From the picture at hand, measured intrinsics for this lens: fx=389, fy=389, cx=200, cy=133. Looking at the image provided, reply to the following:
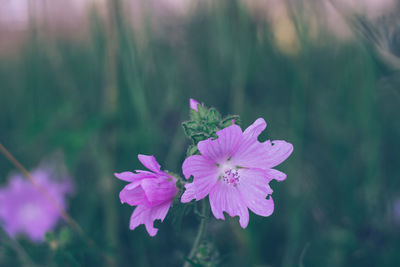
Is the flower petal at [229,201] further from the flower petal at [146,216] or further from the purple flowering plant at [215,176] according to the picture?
the flower petal at [146,216]

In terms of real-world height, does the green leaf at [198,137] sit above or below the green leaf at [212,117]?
below

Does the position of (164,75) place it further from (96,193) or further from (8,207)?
(8,207)

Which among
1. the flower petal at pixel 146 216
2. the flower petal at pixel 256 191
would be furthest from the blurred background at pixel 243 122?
the flower petal at pixel 256 191

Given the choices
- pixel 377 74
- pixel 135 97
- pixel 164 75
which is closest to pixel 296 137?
pixel 377 74

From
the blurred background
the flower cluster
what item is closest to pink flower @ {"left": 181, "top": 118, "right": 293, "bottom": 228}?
the flower cluster

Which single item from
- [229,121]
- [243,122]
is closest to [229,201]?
[229,121]

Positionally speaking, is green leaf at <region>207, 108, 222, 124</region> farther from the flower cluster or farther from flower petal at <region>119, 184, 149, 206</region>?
flower petal at <region>119, 184, 149, 206</region>

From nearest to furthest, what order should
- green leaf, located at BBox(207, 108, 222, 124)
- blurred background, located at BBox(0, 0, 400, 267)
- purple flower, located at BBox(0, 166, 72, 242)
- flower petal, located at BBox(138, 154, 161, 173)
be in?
1. flower petal, located at BBox(138, 154, 161, 173)
2. green leaf, located at BBox(207, 108, 222, 124)
3. blurred background, located at BBox(0, 0, 400, 267)
4. purple flower, located at BBox(0, 166, 72, 242)
